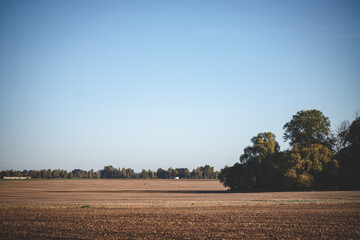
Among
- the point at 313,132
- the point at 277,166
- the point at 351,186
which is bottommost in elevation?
the point at 351,186

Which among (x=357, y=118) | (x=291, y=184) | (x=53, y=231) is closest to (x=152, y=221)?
(x=53, y=231)

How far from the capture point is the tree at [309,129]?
68188mm

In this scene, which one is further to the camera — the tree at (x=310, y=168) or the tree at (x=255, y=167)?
the tree at (x=255, y=167)

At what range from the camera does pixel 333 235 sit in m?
17.9

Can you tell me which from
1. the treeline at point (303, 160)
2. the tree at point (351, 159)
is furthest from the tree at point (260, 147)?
the tree at point (351, 159)

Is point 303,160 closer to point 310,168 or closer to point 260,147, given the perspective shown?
point 310,168

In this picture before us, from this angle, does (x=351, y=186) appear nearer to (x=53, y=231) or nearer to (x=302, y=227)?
(x=302, y=227)

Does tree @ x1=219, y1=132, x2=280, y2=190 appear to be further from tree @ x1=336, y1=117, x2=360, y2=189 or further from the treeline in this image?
tree @ x1=336, y1=117, x2=360, y2=189

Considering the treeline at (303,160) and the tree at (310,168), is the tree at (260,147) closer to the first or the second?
the treeline at (303,160)

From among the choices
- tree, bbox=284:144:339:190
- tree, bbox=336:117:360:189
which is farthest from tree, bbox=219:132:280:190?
tree, bbox=336:117:360:189

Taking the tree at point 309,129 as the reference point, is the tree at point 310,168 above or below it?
below

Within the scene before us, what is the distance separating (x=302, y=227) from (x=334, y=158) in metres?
52.9

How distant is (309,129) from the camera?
226 ft

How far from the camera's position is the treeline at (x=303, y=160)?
207 ft
